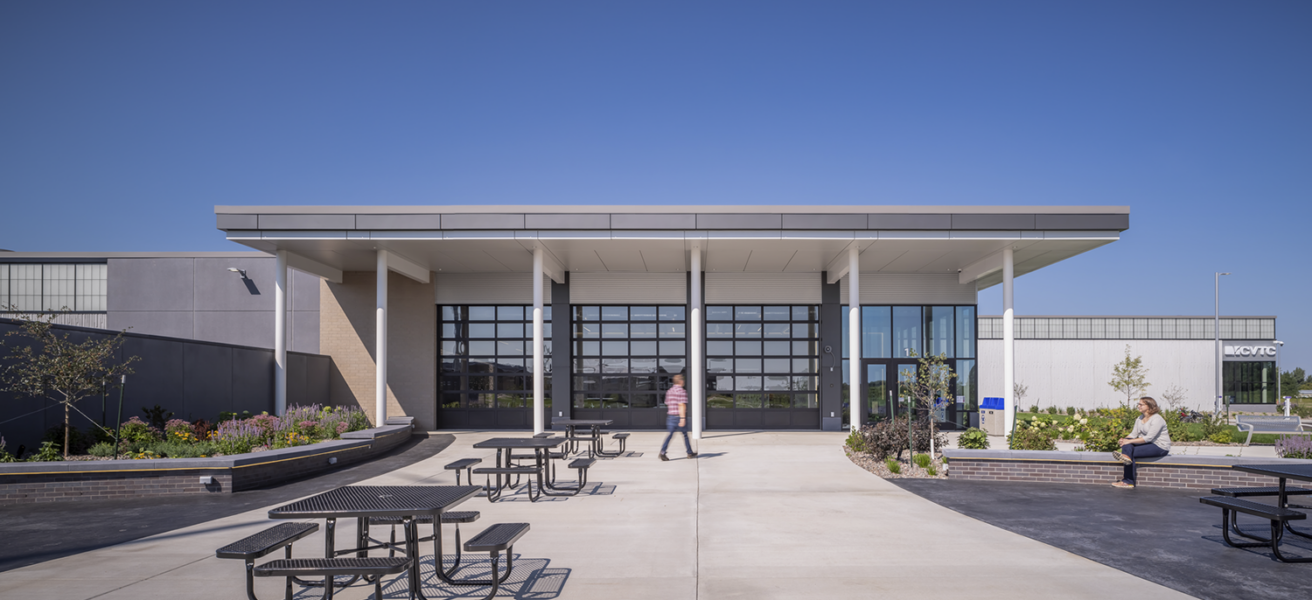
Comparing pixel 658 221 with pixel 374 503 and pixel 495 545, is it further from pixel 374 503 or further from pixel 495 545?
pixel 495 545

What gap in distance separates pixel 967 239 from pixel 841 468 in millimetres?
6229

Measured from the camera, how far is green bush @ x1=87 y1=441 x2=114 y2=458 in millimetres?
12078

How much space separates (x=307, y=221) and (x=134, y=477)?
678cm

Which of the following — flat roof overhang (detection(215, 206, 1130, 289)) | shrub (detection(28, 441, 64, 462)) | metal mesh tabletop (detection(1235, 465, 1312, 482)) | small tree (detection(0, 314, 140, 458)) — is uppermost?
flat roof overhang (detection(215, 206, 1130, 289))

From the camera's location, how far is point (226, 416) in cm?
1586

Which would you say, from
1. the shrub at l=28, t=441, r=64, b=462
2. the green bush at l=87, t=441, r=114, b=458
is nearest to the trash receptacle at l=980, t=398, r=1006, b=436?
the green bush at l=87, t=441, r=114, b=458

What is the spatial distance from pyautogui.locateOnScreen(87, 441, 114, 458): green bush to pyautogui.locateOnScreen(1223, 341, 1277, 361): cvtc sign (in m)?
56.8

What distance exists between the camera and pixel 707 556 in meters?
7.22

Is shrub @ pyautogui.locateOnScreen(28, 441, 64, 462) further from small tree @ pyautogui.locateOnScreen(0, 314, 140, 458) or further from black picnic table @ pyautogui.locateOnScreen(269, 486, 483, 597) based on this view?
black picnic table @ pyautogui.locateOnScreen(269, 486, 483, 597)

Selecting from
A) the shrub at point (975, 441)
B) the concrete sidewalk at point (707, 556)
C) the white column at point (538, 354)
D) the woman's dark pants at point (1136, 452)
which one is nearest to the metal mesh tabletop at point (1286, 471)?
the concrete sidewalk at point (707, 556)

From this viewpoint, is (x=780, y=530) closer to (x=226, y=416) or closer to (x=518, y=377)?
(x=226, y=416)

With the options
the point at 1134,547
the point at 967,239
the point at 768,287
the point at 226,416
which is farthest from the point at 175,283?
the point at 1134,547

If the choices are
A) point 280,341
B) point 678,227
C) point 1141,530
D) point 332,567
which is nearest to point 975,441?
point 1141,530

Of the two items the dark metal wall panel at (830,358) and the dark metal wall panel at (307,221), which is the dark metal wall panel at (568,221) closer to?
the dark metal wall panel at (307,221)
